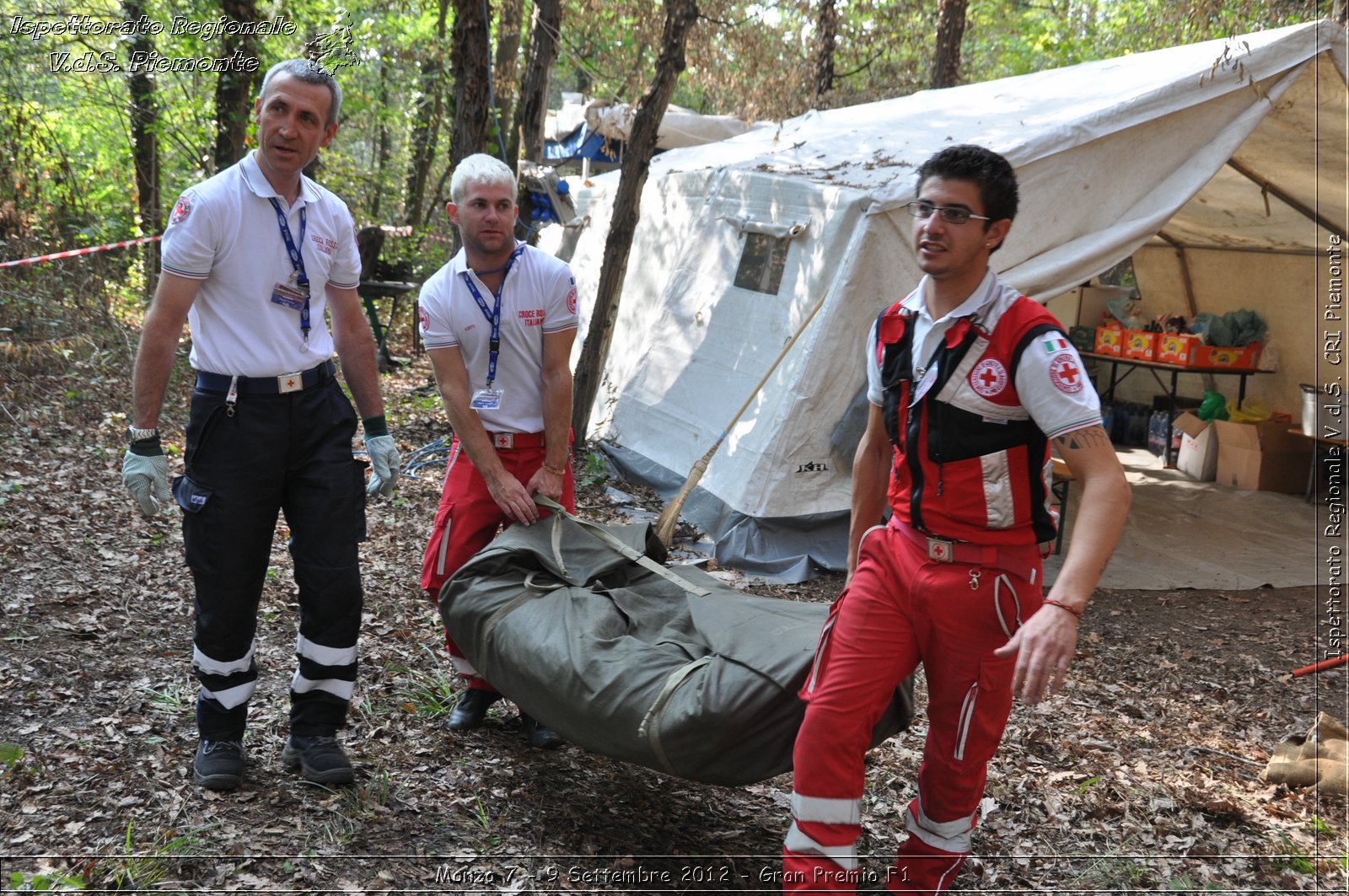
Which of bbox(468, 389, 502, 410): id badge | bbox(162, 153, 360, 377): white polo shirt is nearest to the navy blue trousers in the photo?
bbox(162, 153, 360, 377): white polo shirt

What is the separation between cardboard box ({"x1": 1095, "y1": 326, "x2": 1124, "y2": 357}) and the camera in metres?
10.1

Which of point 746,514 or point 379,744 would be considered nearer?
point 379,744

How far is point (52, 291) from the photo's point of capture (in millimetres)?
8391

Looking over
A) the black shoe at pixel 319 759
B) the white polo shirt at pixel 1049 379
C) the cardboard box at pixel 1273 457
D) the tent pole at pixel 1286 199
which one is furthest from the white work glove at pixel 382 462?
the cardboard box at pixel 1273 457

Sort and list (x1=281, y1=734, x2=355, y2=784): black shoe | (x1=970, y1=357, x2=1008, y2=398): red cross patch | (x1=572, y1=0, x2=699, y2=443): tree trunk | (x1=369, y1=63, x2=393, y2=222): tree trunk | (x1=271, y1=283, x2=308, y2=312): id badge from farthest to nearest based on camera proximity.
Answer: (x1=369, y1=63, x2=393, y2=222): tree trunk → (x1=572, y1=0, x2=699, y2=443): tree trunk → (x1=281, y1=734, x2=355, y2=784): black shoe → (x1=271, y1=283, x2=308, y2=312): id badge → (x1=970, y1=357, x2=1008, y2=398): red cross patch

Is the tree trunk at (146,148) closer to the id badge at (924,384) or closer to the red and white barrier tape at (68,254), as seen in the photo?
the red and white barrier tape at (68,254)

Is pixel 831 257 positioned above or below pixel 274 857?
above

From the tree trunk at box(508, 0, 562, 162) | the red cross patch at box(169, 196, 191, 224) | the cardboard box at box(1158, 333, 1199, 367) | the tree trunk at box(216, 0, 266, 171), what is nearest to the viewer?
the red cross patch at box(169, 196, 191, 224)

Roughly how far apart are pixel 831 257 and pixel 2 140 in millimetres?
6637

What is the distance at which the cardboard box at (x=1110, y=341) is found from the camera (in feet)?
33.1

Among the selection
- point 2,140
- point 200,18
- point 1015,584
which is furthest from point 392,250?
point 1015,584

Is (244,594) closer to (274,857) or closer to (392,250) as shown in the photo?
(274,857)

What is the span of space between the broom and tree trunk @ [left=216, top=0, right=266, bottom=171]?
6.47 metres

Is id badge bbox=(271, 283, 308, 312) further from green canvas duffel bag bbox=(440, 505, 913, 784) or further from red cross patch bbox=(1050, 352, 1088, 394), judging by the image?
red cross patch bbox=(1050, 352, 1088, 394)
